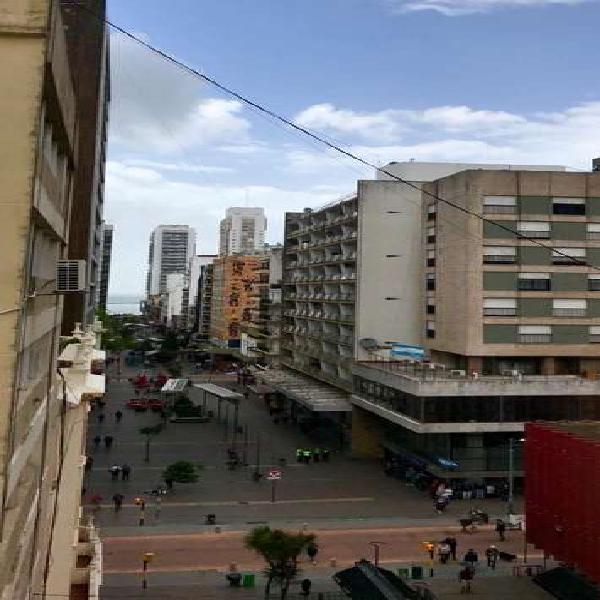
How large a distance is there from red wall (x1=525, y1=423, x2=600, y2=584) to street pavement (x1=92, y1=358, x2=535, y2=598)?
13.3 ft

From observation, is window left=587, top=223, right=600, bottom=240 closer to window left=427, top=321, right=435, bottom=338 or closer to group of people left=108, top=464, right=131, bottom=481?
window left=427, top=321, right=435, bottom=338

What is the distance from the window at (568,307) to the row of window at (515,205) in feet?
15.9

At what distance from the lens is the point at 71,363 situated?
46.3ft

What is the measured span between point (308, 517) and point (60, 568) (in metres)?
17.2

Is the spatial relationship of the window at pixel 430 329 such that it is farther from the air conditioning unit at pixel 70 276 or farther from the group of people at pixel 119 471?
the air conditioning unit at pixel 70 276

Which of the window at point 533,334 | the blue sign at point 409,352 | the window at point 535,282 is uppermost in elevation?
the window at point 535,282

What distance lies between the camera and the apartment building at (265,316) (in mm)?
72625

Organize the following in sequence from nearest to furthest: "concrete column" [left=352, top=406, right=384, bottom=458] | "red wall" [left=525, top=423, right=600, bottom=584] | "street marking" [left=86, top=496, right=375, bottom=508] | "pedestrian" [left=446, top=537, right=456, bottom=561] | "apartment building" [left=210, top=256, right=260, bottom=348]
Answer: "red wall" [left=525, top=423, right=600, bottom=584], "pedestrian" [left=446, top=537, right=456, bottom=561], "street marking" [left=86, top=496, right=375, bottom=508], "concrete column" [left=352, top=406, right=384, bottom=458], "apartment building" [left=210, top=256, right=260, bottom=348]

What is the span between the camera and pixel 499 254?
3666 centimetres

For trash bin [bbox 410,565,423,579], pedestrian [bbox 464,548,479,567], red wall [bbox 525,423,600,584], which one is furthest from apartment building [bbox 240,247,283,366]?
red wall [bbox 525,423,600,584]

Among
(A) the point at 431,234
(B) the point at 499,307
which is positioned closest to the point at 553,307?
(B) the point at 499,307

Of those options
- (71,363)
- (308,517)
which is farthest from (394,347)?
(71,363)

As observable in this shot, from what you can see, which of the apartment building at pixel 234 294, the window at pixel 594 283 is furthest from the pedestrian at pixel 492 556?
the apartment building at pixel 234 294

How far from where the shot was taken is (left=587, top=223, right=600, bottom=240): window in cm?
3650
